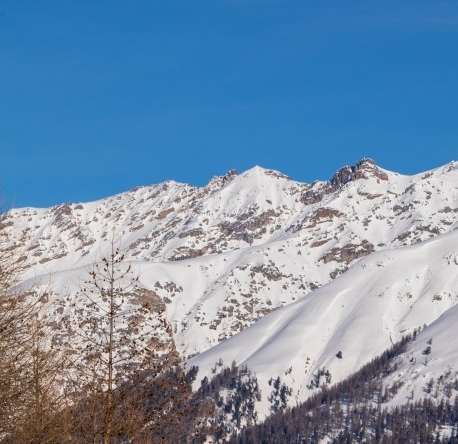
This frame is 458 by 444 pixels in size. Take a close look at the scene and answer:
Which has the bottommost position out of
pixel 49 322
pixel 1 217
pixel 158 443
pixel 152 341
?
pixel 158 443

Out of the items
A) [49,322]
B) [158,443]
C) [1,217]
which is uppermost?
[1,217]

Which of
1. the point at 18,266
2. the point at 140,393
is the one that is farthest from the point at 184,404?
the point at 18,266

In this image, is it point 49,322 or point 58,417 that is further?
point 49,322

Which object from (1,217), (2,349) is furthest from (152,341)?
(1,217)

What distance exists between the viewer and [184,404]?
29.5 m

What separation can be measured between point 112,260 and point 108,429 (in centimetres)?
453

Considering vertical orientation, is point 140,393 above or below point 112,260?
below

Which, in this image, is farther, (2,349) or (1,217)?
(1,217)

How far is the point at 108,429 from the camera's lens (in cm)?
2962

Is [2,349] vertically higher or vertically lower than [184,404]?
higher

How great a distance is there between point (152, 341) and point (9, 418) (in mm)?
4247

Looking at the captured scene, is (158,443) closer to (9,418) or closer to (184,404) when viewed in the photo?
(184,404)

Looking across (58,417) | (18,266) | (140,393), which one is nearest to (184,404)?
(140,393)

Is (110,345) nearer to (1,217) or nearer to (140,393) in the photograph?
(140,393)
